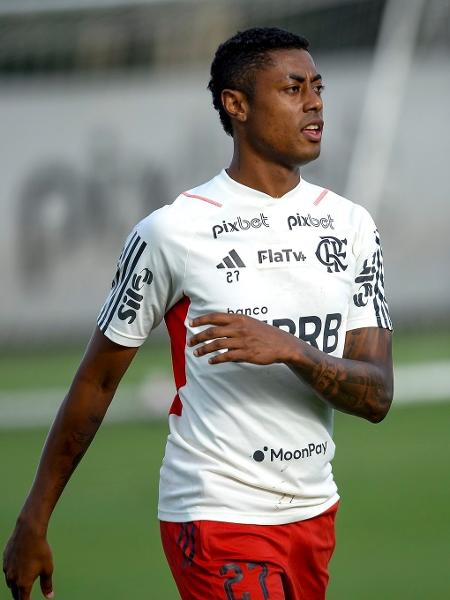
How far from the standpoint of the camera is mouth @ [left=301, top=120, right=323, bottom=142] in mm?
4551

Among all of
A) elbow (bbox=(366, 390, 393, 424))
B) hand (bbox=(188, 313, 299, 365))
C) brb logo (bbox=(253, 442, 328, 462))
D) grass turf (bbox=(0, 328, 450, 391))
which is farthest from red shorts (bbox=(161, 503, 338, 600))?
grass turf (bbox=(0, 328, 450, 391))

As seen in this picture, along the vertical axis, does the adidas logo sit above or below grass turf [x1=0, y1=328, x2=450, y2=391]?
above

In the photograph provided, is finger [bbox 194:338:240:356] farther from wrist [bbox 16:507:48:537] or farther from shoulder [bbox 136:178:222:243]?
wrist [bbox 16:507:48:537]

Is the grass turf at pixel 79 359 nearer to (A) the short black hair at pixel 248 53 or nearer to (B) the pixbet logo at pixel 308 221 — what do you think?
(A) the short black hair at pixel 248 53

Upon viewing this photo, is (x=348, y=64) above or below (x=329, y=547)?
below

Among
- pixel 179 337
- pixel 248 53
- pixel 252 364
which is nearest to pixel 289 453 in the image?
pixel 252 364

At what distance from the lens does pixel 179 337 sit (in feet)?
14.9

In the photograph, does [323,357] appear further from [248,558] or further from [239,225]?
[248,558]

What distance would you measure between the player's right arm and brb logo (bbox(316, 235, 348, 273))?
2.29 ft

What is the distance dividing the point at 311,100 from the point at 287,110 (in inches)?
3.4

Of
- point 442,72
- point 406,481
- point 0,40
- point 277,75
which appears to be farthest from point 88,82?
point 277,75

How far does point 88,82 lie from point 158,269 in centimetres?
1520

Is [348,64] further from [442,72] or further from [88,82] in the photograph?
[88,82]

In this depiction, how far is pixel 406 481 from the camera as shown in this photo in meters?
10.3
